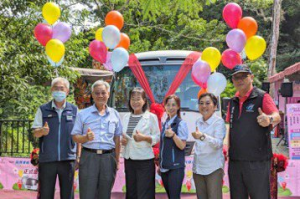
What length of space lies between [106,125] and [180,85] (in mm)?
3193

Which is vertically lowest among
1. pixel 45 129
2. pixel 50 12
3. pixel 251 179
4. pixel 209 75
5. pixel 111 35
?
pixel 251 179

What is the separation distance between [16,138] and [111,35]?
6.30 meters

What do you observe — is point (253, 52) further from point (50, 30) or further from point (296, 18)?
point (296, 18)

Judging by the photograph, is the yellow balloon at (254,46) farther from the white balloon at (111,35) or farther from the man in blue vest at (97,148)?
the man in blue vest at (97,148)

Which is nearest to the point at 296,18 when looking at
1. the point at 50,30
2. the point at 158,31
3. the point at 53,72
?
the point at 158,31

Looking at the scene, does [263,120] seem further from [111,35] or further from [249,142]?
[111,35]

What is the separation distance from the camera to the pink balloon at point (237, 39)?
6.01m

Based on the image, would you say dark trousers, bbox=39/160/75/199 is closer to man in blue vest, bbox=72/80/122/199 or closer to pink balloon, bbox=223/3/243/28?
man in blue vest, bbox=72/80/122/199

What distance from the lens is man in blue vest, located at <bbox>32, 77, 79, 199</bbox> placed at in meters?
5.09

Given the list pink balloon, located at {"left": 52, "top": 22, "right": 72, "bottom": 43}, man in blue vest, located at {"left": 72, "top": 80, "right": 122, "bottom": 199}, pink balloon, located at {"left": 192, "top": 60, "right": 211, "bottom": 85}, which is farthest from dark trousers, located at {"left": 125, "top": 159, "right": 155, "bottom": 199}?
pink balloon, located at {"left": 52, "top": 22, "right": 72, "bottom": 43}

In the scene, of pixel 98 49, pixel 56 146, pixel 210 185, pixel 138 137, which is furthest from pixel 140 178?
pixel 98 49

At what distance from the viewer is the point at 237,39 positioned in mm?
6016

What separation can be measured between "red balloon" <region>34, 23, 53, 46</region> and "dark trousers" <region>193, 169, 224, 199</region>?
10.6 ft

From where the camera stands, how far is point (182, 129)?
5.19 metres
